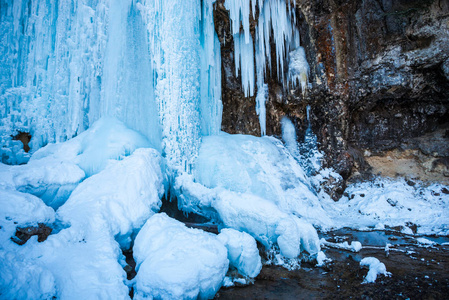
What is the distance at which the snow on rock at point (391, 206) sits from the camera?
5.76m

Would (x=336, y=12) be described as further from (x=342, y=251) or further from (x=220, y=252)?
(x=220, y=252)

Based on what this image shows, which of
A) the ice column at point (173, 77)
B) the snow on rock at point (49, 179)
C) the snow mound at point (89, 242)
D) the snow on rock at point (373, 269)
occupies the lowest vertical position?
the snow on rock at point (373, 269)

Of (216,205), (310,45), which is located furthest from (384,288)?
(310,45)

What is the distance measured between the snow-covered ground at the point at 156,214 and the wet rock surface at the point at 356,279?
0.72ft

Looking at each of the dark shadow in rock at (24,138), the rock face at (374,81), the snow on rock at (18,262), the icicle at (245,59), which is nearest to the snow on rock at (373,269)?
the snow on rock at (18,262)

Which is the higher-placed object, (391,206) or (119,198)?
(119,198)

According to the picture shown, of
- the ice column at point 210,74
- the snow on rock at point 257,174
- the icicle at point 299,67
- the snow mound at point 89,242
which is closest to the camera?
the snow mound at point 89,242

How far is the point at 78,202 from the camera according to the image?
3516 mm

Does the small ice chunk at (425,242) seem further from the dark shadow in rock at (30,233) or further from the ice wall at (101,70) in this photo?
the dark shadow in rock at (30,233)

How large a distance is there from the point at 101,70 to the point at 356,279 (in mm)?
6585

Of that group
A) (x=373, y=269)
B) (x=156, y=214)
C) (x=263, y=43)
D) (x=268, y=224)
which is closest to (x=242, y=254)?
(x=268, y=224)

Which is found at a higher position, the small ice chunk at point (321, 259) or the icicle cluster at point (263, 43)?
the icicle cluster at point (263, 43)

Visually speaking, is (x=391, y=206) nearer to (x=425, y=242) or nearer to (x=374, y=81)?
(x=425, y=242)

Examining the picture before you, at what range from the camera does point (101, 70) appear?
253 inches
